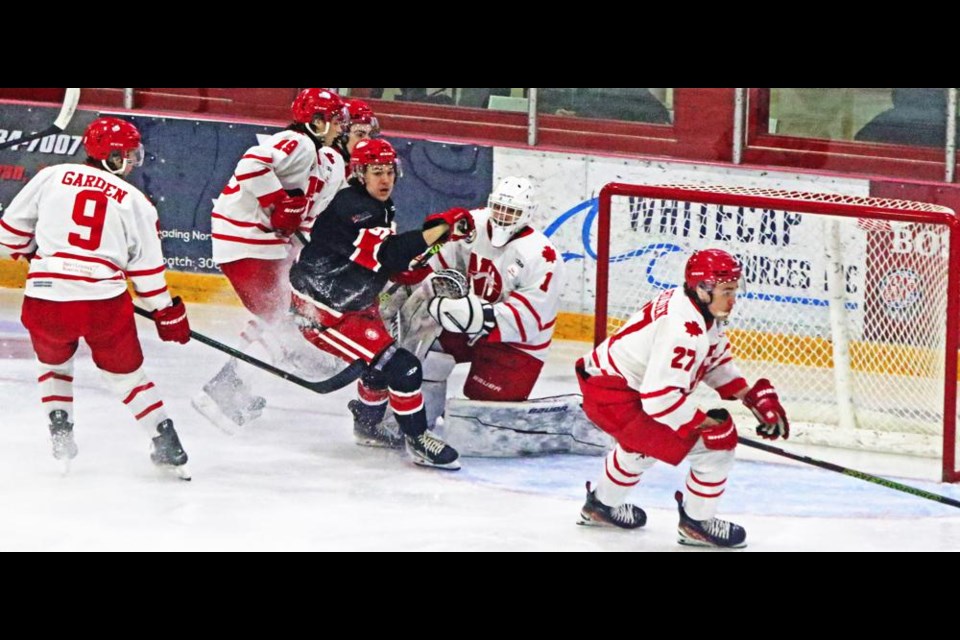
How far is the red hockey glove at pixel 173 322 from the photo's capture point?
523 centimetres

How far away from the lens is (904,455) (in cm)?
565

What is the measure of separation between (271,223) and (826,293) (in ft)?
5.91

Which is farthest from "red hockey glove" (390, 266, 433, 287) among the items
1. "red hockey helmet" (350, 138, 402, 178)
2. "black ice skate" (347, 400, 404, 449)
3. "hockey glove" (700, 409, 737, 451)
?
"hockey glove" (700, 409, 737, 451)

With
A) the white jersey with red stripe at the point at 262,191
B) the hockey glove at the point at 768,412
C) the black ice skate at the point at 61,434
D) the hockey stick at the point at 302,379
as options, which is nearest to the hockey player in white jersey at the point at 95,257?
the black ice skate at the point at 61,434

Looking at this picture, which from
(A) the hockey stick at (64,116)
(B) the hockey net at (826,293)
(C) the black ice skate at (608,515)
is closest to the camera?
(C) the black ice skate at (608,515)

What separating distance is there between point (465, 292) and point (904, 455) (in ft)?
4.63

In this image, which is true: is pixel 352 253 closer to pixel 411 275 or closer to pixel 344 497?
pixel 411 275

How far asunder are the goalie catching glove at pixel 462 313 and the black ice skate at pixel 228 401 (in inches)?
30.8

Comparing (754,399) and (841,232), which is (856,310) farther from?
(754,399)

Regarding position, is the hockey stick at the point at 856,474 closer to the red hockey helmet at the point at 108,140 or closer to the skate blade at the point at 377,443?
the skate blade at the point at 377,443

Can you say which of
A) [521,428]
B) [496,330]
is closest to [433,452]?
[521,428]

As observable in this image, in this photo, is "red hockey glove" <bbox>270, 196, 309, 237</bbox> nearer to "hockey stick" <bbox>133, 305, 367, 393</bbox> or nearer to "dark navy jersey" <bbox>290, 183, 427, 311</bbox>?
"dark navy jersey" <bbox>290, 183, 427, 311</bbox>

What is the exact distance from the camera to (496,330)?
5637 mm

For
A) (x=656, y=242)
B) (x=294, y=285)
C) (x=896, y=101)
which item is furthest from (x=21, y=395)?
(x=896, y=101)
